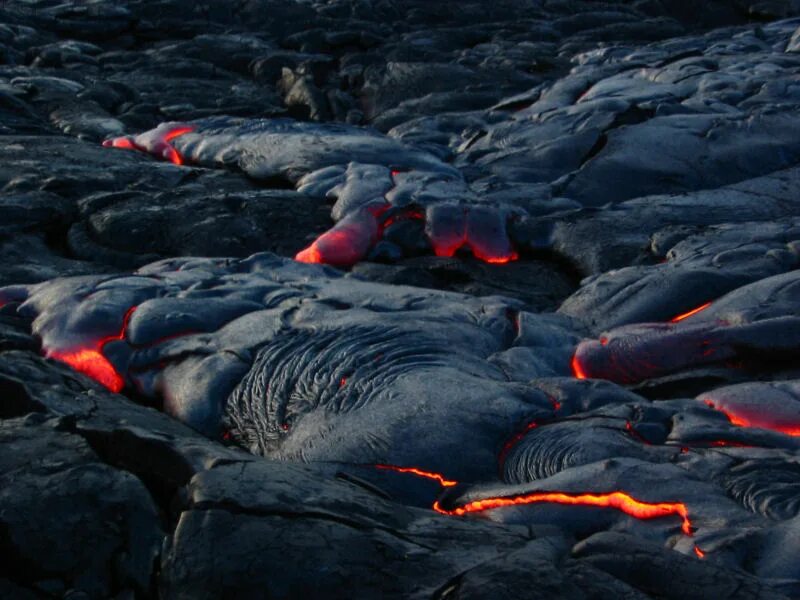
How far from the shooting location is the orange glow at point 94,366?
338 centimetres

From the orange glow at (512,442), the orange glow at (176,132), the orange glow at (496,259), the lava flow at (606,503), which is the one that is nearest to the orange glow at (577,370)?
the orange glow at (512,442)

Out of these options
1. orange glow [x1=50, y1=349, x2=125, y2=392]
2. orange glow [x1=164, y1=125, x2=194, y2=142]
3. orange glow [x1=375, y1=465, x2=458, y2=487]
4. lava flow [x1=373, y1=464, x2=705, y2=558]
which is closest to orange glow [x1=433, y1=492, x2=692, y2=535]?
lava flow [x1=373, y1=464, x2=705, y2=558]

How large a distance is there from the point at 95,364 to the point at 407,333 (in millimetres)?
1045

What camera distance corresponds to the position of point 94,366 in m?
3.41

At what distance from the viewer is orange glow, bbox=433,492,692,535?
230 centimetres

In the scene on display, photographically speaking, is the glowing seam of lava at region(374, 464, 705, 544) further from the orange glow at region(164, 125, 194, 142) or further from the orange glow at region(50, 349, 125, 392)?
the orange glow at region(164, 125, 194, 142)

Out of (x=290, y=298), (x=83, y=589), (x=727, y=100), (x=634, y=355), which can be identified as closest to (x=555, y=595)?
(x=83, y=589)

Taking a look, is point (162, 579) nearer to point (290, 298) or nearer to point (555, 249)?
point (290, 298)

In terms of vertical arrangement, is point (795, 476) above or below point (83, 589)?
below

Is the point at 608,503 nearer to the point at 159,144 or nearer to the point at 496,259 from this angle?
the point at 496,259

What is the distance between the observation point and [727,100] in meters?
6.19

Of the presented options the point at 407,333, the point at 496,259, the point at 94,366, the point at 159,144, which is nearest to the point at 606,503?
the point at 407,333

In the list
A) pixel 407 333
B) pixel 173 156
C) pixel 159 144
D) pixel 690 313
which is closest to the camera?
pixel 407 333

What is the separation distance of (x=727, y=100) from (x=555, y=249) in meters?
2.26
